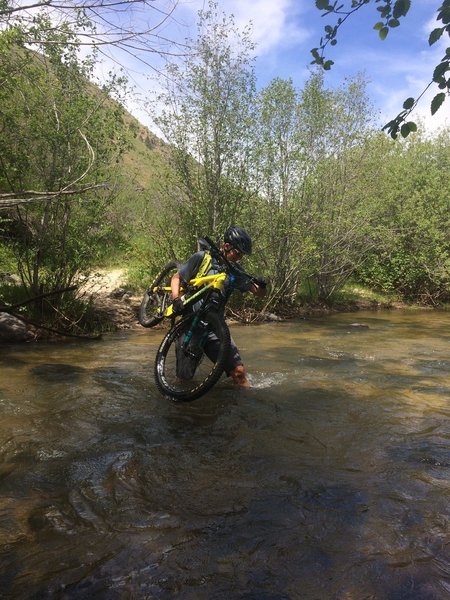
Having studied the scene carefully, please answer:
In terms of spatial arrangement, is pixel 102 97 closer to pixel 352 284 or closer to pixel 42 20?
pixel 42 20

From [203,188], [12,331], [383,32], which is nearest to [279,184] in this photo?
[203,188]

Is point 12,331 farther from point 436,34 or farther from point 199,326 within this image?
point 436,34

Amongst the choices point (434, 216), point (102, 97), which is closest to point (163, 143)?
point (102, 97)

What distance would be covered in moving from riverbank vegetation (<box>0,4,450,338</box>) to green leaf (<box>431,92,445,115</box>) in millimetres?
2665

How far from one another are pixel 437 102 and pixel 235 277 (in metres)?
3.24

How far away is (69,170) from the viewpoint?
9.23 meters

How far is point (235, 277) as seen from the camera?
5.67m

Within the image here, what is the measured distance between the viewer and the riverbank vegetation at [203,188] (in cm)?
907

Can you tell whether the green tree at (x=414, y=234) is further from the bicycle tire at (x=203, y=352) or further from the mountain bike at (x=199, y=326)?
the bicycle tire at (x=203, y=352)

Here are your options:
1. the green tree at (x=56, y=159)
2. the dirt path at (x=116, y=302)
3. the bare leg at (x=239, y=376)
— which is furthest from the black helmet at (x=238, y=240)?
the dirt path at (x=116, y=302)

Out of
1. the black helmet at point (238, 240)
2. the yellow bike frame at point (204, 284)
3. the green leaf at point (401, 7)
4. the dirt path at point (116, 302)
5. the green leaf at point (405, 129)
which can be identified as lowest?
the dirt path at point (116, 302)

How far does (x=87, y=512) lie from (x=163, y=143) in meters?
12.0

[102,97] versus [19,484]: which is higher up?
[102,97]

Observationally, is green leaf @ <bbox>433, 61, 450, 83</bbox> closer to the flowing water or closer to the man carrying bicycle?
the flowing water
